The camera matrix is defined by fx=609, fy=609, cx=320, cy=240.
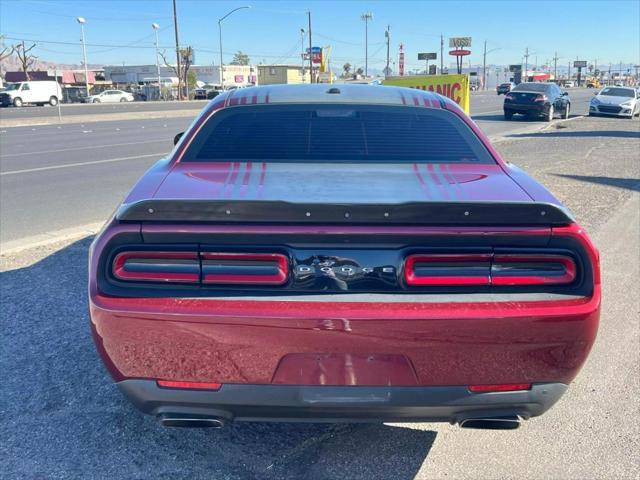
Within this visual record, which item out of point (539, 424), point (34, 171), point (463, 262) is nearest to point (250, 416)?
point (463, 262)

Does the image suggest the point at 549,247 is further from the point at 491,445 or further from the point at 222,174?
the point at 222,174

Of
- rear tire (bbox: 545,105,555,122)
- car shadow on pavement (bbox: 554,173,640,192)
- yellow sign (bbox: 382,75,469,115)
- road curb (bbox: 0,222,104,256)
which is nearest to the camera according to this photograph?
road curb (bbox: 0,222,104,256)

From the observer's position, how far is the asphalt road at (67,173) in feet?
25.9

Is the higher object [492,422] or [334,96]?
[334,96]

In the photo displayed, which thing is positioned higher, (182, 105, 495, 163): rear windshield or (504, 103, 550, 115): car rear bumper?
(182, 105, 495, 163): rear windshield

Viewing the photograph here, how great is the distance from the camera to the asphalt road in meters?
7.90

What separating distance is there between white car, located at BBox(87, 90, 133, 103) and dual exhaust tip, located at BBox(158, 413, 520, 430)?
A: 6403 cm

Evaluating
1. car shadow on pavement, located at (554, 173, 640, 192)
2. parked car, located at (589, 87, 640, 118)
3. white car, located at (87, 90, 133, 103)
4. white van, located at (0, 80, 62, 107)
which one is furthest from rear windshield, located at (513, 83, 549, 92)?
white car, located at (87, 90, 133, 103)

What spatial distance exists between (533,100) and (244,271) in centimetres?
2697

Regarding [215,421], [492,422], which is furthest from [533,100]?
[215,421]

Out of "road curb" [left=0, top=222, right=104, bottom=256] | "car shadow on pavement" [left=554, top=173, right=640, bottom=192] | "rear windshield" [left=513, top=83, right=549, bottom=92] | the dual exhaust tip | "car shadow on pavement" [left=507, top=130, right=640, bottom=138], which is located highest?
"rear windshield" [left=513, top=83, right=549, bottom=92]

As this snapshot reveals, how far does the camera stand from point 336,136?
11.7 ft

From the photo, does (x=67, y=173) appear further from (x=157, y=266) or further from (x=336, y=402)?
(x=336, y=402)

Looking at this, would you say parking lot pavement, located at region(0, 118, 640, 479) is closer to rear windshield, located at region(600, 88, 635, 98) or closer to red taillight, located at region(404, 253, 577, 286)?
red taillight, located at region(404, 253, 577, 286)
